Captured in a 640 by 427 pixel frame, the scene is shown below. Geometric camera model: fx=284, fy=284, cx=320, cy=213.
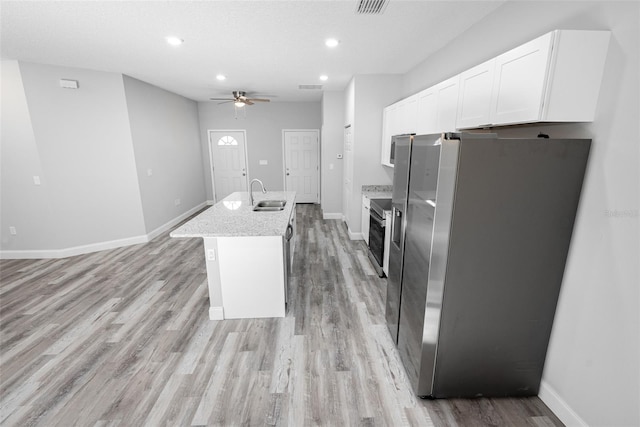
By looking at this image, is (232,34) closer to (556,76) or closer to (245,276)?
(245,276)

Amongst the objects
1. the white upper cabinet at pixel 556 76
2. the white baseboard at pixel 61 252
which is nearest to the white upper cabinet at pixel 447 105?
the white upper cabinet at pixel 556 76

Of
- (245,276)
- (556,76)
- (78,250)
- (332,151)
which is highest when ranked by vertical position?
(556,76)

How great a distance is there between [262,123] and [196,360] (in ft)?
20.4

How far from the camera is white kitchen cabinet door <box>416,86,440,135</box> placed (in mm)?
2973

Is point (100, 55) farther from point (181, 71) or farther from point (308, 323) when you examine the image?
point (308, 323)

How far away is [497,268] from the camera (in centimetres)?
171

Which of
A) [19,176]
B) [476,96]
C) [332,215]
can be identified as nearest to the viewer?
[476,96]

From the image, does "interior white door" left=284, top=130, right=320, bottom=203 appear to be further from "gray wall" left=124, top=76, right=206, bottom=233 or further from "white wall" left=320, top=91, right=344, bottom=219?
"gray wall" left=124, top=76, right=206, bottom=233

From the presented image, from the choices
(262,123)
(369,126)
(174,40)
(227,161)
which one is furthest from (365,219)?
(227,161)

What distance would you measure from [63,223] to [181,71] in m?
2.87

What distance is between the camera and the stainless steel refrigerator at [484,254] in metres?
1.56

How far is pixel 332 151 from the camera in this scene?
6.04m

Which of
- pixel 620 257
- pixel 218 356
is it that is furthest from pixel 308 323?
pixel 620 257

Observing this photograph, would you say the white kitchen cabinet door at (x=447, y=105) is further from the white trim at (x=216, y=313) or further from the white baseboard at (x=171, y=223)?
the white baseboard at (x=171, y=223)
